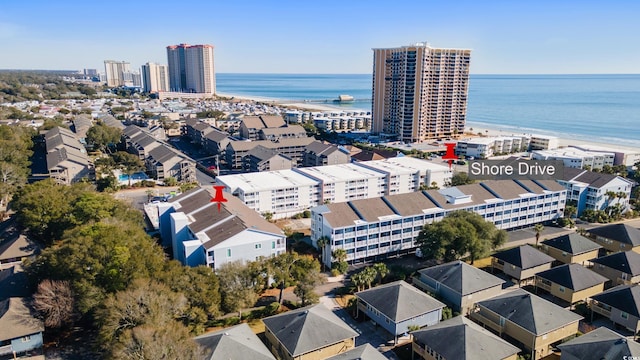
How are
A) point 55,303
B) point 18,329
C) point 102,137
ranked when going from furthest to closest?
point 102,137 < point 55,303 < point 18,329

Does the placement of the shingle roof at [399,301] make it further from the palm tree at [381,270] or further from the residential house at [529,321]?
the residential house at [529,321]

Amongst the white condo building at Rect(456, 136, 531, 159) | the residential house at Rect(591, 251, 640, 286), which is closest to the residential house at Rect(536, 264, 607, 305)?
the residential house at Rect(591, 251, 640, 286)

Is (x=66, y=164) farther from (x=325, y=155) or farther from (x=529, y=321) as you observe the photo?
(x=529, y=321)

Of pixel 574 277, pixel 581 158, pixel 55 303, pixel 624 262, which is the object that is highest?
pixel 581 158

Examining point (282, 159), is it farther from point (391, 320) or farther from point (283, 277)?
point (391, 320)

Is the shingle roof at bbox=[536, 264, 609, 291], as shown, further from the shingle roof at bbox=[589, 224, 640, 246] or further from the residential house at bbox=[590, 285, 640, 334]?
the shingle roof at bbox=[589, 224, 640, 246]

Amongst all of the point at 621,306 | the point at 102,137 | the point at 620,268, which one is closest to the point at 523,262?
the point at 621,306

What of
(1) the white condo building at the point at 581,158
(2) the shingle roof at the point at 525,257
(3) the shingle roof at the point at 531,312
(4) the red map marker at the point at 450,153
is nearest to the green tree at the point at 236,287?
(3) the shingle roof at the point at 531,312
